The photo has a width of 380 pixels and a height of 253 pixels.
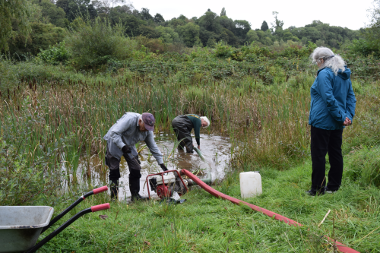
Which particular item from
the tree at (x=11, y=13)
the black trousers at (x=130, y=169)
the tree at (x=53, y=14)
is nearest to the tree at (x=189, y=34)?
the tree at (x=53, y=14)

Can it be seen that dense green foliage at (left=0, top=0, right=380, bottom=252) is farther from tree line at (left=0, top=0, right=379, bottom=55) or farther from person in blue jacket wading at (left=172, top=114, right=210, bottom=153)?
tree line at (left=0, top=0, right=379, bottom=55)

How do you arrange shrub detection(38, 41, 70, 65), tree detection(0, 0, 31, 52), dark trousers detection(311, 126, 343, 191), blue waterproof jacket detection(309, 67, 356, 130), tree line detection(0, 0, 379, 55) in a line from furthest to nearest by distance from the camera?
1. tree line detection(0, 0, 379, 55)
2. shrub detection(38, 41, 70, 65)
3. tree detection(0, 0, 31, 52)
4. dark trousers detection(311, 126, 343, 191)
5. blue waterproof jacket detection(309, 67, 356, 130)

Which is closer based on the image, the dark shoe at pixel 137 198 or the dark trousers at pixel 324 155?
the dark trousers at pixel 324 155

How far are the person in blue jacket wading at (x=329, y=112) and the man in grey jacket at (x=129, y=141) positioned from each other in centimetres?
216

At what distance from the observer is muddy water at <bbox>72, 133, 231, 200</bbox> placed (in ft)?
16.3

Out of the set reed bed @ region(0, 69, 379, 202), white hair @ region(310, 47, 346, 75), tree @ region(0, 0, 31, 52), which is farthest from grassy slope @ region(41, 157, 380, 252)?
tree @ region(0, 0, 31, 52)

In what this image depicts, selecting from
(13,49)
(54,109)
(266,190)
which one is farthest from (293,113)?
(13,49)

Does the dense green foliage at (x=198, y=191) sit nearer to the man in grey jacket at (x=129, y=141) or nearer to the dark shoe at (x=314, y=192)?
the dark shoe at (x=314, y=192)

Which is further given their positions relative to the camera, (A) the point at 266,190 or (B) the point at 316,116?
(A) the point at 266,190

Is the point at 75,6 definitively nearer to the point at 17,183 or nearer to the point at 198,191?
the point at 198,191

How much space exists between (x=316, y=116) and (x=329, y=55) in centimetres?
76

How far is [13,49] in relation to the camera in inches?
953

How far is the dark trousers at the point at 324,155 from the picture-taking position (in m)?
3.38

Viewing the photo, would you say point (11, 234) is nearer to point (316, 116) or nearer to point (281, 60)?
point (316, 116)
